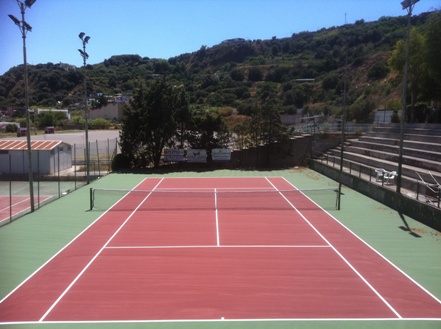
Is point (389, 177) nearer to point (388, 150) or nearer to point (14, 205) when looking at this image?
point (388, 150)

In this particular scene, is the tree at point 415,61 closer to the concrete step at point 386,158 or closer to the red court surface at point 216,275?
the concrete step at point 386,158

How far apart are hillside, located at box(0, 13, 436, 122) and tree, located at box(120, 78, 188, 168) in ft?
62.4

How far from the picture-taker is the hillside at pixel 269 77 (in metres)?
70.5

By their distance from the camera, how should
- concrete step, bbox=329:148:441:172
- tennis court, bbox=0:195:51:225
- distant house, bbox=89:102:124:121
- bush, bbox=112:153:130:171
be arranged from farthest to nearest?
1. distant house, bbox=89:102:124:121
2. bush, bbox=112:153:130:171
3. concrete step, bbox=329:148:441:172
4. tennis court, bbox=0:195:51:225

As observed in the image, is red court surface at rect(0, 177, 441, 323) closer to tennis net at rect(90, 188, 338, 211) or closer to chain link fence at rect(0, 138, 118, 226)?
tennis net at rect(90, 188, 338, 211)

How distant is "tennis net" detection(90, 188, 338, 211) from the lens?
822 inches

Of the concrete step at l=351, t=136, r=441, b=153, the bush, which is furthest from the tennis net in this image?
the bush

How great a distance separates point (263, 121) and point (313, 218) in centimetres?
1887

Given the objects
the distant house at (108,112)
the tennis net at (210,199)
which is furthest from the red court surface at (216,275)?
the distant house at (108,112)

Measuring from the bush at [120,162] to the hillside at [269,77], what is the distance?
19175 mm

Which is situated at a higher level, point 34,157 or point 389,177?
Answer: point 34,157

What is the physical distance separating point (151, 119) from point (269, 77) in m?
83.2

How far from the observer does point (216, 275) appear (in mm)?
11812

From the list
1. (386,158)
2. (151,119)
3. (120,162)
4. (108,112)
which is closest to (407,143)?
(386,158)
